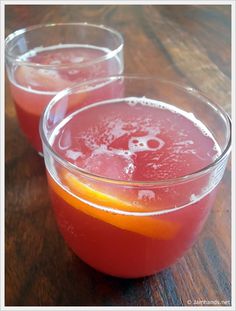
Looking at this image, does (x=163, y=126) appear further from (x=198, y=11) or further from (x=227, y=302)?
(x=198, y=11)

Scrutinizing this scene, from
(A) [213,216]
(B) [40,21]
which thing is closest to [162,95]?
(A) [213,216]

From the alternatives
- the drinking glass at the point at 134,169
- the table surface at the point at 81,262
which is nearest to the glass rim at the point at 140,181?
the drinking glass at the point at 134,169

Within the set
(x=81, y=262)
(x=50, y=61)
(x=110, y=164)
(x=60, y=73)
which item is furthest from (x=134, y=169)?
(x=50, y=61)

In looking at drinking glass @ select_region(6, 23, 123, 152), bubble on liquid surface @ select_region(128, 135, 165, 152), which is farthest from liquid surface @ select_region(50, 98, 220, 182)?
drinking glass @ select_region(6, 23, 123, 152)

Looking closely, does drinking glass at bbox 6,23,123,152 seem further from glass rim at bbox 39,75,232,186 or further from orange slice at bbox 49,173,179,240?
Answer: orange slice at bbox 49,173,179,240

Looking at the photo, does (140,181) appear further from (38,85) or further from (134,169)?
(38,85)

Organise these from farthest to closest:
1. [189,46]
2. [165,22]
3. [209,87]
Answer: [165,22] < [189,46] < [209,87]

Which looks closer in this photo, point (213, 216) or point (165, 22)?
point (213, 216)
